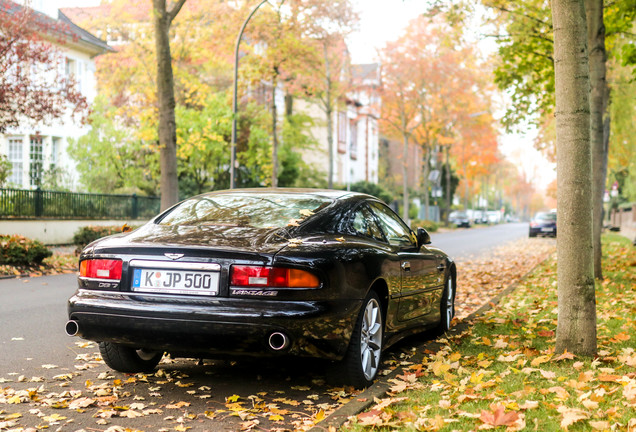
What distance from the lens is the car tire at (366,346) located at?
5.52 m

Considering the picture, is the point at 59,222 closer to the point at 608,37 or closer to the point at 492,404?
the point at 608,37

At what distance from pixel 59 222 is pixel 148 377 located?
20.4 metres

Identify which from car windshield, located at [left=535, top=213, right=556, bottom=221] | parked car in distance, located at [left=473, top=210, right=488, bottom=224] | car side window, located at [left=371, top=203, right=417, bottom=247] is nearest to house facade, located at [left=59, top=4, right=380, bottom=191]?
car windshield, located at [left=535, top=213, right=556, bottom=221]

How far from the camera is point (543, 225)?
136ft

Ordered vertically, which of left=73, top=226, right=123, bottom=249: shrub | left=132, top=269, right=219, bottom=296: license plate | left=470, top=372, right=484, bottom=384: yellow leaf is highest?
left=132, top=269, right=219, bottom=296: license plate

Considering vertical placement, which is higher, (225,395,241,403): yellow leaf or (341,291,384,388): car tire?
(341,291,384,388): car tire

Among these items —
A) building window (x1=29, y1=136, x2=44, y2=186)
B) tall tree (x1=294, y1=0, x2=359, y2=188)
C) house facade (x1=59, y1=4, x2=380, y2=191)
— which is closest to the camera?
building window (x1=29, y1=136, x2=44, y2=186)

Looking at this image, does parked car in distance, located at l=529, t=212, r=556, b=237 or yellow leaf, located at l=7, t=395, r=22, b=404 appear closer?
yellow leaf, located at l=7, t=395, r=22, b=404

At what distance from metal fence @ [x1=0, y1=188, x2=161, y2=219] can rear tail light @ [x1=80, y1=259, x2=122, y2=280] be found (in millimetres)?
18223

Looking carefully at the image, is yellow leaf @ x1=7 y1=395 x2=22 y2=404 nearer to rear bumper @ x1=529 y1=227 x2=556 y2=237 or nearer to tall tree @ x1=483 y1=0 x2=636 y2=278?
tall tree @ x1=483 y1=0 x2=636 y2=278

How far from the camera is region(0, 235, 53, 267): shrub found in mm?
16242

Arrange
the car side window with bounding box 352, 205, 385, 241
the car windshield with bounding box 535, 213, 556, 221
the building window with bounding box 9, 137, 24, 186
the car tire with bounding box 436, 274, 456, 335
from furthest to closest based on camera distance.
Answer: the car windshield with bounding box 535, 213, 556, 221, the building window with bounding box 9, 137, 24, 186, the car tire with bounding box 436, 274, 456, 335, the car side window with bounding box 352, 205, 385, 241

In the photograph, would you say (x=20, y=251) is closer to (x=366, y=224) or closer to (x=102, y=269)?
(x=102, y=269)

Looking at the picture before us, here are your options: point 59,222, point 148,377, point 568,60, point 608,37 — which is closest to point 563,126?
point 568,60
